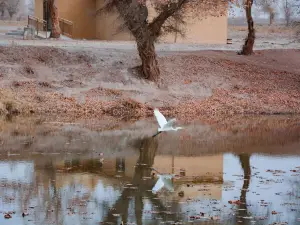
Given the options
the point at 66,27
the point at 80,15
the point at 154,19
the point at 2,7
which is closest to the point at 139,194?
the point at 154,19

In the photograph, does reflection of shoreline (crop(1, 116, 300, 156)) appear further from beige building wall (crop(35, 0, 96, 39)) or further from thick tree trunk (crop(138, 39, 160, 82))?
beige building wall (crop(35, 0, 96, 39))

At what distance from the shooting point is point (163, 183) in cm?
1593

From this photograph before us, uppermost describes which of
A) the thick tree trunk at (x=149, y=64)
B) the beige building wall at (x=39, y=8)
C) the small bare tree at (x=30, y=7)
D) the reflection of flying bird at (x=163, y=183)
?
the beige building wall at (x=39, y=8)

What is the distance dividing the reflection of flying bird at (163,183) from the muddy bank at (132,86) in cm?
1067

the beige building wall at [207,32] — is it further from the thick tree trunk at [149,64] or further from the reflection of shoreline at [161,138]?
the reflection of shoreline at [161,138]

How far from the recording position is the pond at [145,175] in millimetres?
13391

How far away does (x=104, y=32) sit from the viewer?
145ft

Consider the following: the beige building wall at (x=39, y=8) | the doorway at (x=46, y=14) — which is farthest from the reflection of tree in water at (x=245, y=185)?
the beige building wall at (x=39, y=8)

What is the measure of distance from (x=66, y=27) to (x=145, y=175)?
97.9 ft

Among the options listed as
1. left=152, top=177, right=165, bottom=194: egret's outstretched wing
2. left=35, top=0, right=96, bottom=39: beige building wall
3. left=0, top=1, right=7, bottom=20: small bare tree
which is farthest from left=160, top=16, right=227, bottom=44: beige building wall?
left=0, top=1, right=7, bottom=20: small bare tree

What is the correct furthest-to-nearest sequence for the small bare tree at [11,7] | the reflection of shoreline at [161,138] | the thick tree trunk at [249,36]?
the small bare tree at [11,7], the thick tree trunk at [249,36], the reflection of shoreline at [161,138]

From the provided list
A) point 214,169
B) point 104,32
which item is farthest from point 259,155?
point 104,32

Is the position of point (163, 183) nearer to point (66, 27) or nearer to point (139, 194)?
point (139, 194)

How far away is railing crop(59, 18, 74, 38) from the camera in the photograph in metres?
44.9
